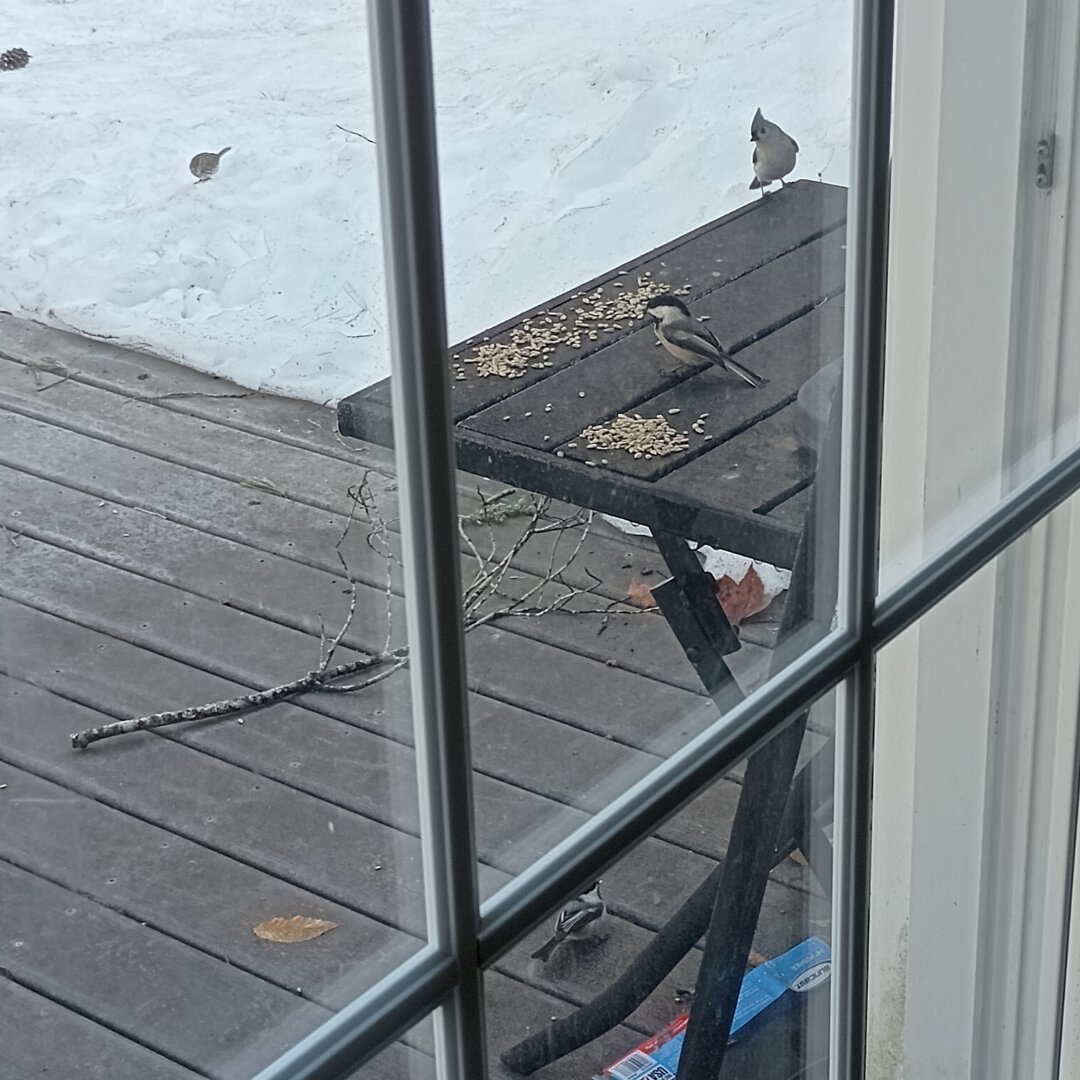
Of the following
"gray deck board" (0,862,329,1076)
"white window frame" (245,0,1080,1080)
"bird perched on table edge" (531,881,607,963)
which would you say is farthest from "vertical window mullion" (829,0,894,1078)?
"gray deck board" (0,862,329,1076)

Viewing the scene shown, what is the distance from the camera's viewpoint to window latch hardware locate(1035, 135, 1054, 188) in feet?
3.84

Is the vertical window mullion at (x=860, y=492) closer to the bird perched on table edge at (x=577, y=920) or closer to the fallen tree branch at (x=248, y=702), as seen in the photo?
the bird perched on table edge at (x=577, y=920)

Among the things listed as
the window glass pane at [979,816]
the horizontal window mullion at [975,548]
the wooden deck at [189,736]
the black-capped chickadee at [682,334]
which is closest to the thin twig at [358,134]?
the wooden deck at [189,736]

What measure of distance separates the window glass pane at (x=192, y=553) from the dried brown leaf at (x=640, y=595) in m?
0.19

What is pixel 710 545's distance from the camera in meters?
0.90

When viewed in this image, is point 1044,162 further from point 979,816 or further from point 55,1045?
point 55,1045

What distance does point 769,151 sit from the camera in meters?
0.84

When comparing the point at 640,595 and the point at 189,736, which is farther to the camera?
the point at 640,595

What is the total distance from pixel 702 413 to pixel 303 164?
34 centimetres

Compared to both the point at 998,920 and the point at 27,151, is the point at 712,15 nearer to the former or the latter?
the point at 27,151

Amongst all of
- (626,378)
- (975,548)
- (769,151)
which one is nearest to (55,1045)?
(626,378)

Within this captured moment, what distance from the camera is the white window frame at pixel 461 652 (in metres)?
0.60

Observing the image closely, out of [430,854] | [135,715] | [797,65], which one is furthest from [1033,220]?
[135,715]

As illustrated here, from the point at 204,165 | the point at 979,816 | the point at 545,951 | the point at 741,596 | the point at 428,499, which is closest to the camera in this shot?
the point at 204,165
